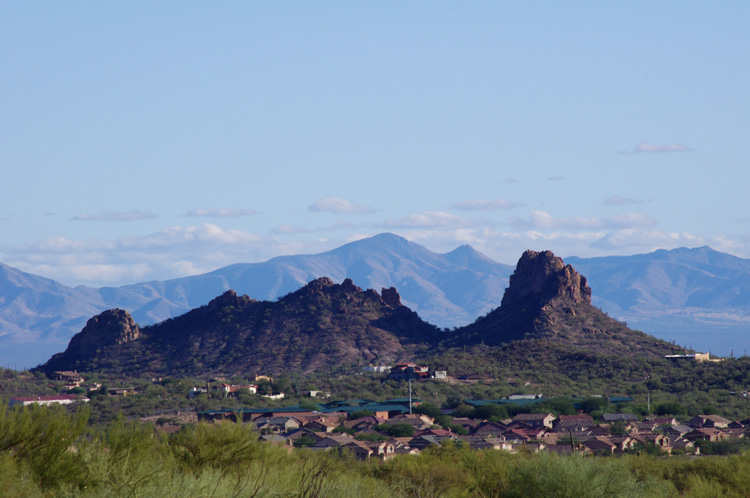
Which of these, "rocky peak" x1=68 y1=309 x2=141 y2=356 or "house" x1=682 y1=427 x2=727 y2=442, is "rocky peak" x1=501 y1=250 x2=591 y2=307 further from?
"house" x1=682 y1=427 x2=727 y2=442

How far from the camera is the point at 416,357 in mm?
165625

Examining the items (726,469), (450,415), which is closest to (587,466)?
(726,469)

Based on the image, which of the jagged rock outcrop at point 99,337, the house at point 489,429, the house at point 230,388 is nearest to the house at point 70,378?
the jagged rock outcrop at point 99,337

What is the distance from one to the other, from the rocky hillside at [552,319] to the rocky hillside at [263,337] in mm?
11924

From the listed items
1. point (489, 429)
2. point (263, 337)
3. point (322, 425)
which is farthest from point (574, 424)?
point (263, 337)

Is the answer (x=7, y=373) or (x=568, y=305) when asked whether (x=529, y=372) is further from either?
(x=7, y=373)

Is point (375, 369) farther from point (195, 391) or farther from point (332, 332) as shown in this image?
point (195, 391)

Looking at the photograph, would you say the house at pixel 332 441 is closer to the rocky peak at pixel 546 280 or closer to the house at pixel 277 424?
the house at pixel 277 424

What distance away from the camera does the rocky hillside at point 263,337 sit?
166 m

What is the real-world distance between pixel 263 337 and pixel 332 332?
10680 mm

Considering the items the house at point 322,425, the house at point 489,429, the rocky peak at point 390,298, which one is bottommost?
the house at point 489,429

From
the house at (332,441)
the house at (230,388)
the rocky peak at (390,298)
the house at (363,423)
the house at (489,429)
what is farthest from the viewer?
the rocky peak at (390,298)

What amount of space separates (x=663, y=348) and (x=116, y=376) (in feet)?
254

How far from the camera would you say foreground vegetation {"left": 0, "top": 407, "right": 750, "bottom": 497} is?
25.8 metres
